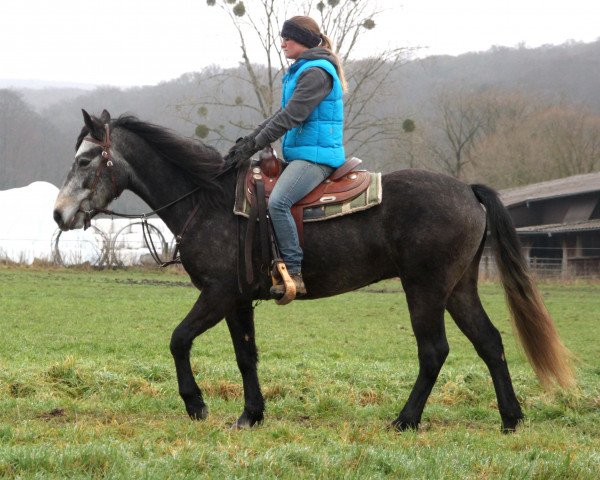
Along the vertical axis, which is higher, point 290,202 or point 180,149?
point 180,149

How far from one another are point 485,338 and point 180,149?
3193 millimetres

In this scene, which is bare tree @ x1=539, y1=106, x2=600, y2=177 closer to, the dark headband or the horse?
the horse

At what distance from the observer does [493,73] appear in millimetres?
127750

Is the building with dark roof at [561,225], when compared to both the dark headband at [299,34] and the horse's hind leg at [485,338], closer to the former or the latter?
the horse's hind leg at [485,338]

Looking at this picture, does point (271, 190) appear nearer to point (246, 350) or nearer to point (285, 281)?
point (285, 281)

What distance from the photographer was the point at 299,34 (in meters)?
7.00

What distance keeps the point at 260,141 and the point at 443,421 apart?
3.09 meters

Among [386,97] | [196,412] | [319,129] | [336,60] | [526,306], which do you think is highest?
[386,97]

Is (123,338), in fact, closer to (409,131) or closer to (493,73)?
(409,131)

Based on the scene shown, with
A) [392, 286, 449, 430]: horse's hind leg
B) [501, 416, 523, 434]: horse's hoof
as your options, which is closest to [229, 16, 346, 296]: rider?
[392, 286, 449, 430]: horse's hind leg

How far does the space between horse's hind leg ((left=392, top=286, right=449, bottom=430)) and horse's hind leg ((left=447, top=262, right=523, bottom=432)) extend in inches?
15.2

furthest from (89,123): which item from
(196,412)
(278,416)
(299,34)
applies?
(278,416)

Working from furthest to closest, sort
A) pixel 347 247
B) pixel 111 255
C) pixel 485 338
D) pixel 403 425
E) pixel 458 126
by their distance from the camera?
pixel 458 126 < pixel 111 255 < pixel 485 338 < pixel 347 247 < pixel 403 425

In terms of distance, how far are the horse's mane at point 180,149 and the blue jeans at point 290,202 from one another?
2.09 ft
